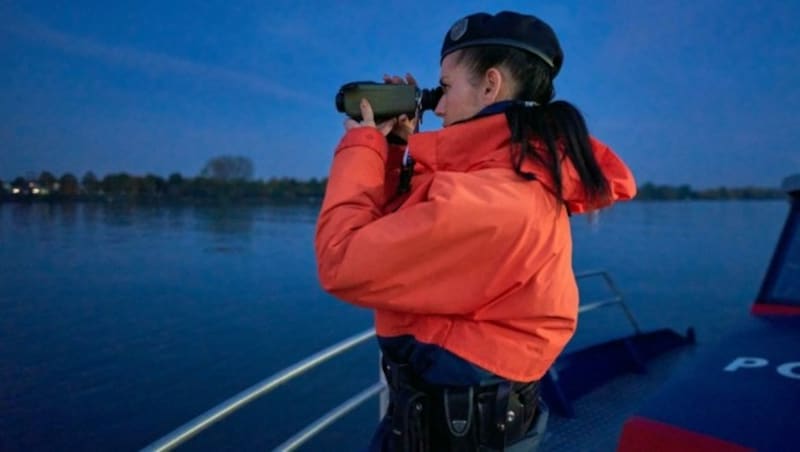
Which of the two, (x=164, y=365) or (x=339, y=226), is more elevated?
(x=339, y=226)

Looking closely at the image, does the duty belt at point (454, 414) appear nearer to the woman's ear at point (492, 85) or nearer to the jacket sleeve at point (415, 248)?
the jacket sleeve at point (415, 248)

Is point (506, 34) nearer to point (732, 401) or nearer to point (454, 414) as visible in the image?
point (454, 414)

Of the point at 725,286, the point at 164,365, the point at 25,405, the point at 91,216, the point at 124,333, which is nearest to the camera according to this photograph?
the point at 25,405

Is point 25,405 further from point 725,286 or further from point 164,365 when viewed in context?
point 725,286

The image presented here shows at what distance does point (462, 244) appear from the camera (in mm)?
917

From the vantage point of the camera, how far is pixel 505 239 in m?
0.93

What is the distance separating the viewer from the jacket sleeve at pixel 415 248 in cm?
90

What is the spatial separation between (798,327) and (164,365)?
11174mm

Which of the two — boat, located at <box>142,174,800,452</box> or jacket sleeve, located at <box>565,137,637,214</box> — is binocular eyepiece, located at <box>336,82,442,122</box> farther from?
boat, located at <box>142,174,800,452</box>

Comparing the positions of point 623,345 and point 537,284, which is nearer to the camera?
point 537,284

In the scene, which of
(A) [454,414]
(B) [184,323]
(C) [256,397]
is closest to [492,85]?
(A) [454,414]

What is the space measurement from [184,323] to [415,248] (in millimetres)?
14607

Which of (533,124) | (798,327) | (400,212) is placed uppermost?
(533,124)

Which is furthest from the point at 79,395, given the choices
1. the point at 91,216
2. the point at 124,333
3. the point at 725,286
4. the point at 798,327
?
the point at 91,216
